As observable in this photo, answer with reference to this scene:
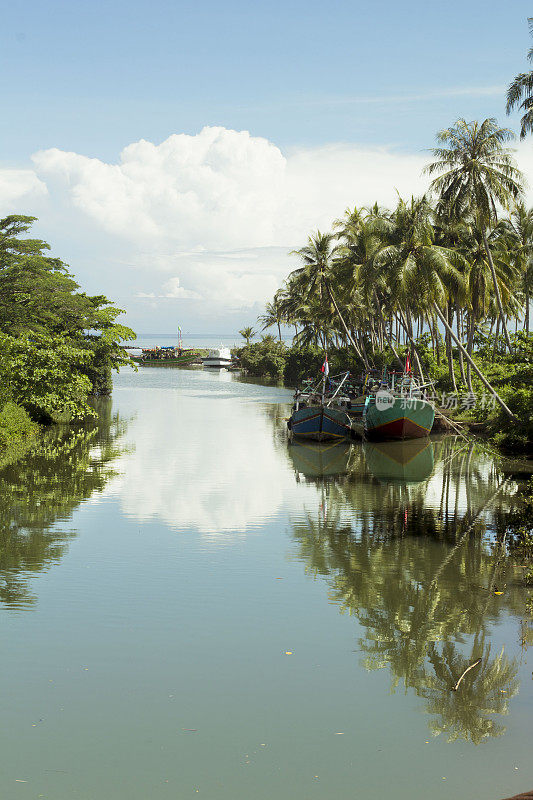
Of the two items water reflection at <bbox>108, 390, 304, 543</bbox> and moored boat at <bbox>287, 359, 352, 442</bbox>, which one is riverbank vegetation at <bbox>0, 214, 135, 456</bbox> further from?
moored boat at <bbox>287, 359, 352, 442</bbox>

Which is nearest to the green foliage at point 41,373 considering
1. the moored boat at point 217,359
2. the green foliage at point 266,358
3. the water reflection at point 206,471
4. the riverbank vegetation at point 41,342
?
the riverbank vegetation at point 41,342

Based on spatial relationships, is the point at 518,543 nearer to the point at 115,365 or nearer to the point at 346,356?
the point at 115,365

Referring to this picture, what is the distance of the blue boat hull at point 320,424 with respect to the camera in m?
33.4

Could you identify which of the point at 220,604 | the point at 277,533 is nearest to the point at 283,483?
the point at 277,533

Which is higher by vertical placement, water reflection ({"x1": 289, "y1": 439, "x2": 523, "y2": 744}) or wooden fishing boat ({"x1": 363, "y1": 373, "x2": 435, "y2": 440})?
wooden fishing boat ({"x1": 363, "y1": 373, "x2": 435, "y2": 440})

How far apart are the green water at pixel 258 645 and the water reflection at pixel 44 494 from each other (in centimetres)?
10

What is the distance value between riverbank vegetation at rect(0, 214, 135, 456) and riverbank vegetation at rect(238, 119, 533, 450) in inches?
659

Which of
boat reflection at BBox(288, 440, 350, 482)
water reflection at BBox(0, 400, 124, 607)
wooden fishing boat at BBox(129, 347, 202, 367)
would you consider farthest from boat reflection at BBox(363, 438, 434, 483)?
wooden fishing boat at BBox(129, 347, 202, 367)

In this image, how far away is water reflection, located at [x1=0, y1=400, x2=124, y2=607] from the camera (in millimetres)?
13383

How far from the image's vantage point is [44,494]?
792 inches

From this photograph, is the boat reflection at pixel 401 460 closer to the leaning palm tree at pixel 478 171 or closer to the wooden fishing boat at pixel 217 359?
the leaning palm tree at pixel 478 171

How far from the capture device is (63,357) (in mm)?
32156

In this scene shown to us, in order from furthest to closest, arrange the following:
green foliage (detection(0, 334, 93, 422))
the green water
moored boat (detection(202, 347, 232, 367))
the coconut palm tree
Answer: moored boat (detection(202, 347, 232, 367))
the coconut palm tree
green foliage (detection(0, 334, 93, 422))
the green water

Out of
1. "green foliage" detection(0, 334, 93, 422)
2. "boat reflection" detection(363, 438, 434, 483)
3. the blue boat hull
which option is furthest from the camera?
the blue boat hull
